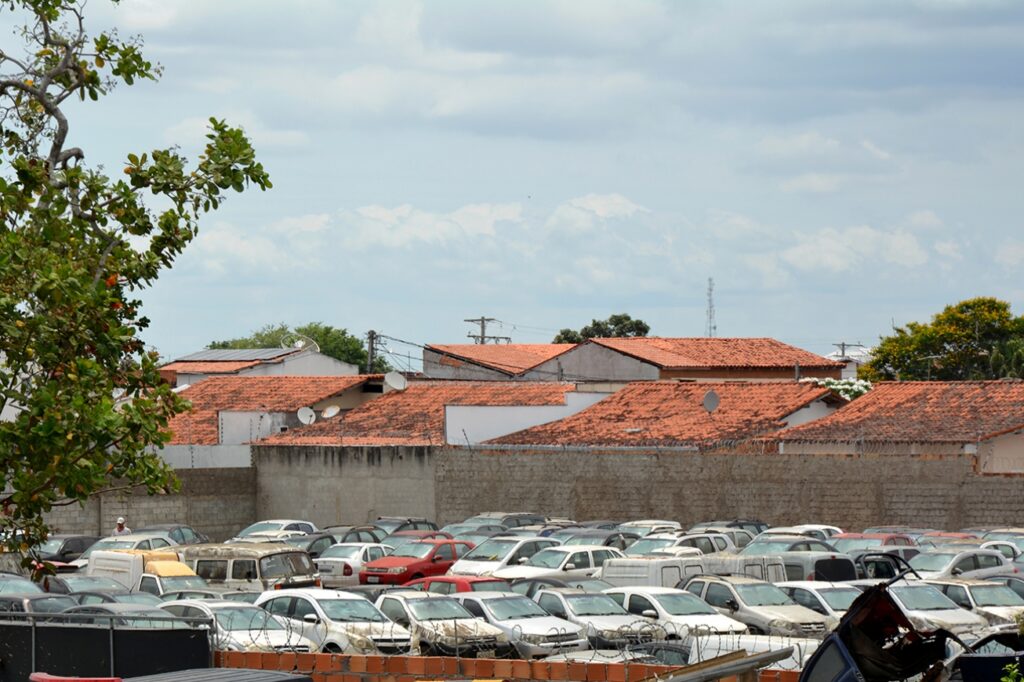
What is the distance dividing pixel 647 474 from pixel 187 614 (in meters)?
25.4

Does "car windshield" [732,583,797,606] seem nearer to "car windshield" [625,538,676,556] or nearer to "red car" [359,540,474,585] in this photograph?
"car windshield" [625,538,676,556]

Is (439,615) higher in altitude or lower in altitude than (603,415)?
lower

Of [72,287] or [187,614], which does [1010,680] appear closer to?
[72,287]

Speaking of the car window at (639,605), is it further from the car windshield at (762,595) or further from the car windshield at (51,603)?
the car windshield at (51,603)

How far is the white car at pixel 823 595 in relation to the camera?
85.5 ft

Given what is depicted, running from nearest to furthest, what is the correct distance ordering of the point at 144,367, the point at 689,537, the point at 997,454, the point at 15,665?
the point at 144,367 → the point at 15,665 → the point at 689,537 → the point at 997,454

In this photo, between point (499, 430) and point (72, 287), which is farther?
point (499, 430)

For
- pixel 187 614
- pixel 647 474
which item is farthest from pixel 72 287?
pixel 647 474

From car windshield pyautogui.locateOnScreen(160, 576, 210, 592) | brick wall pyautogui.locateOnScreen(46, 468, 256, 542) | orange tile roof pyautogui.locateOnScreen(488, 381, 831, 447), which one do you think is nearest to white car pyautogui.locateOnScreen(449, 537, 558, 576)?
car windshield pyautogui.locateOnScreen(160, 576, 210, 592)

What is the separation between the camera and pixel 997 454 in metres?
45.1

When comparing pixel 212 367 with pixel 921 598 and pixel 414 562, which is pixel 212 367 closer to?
pixel 414 562

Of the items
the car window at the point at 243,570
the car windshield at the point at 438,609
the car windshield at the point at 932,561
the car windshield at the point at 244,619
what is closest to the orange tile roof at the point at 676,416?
the car windshield at the point at 932,561

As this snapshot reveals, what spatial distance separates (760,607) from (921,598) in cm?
260

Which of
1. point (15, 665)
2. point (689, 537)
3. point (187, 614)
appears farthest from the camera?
point (689, 537)
